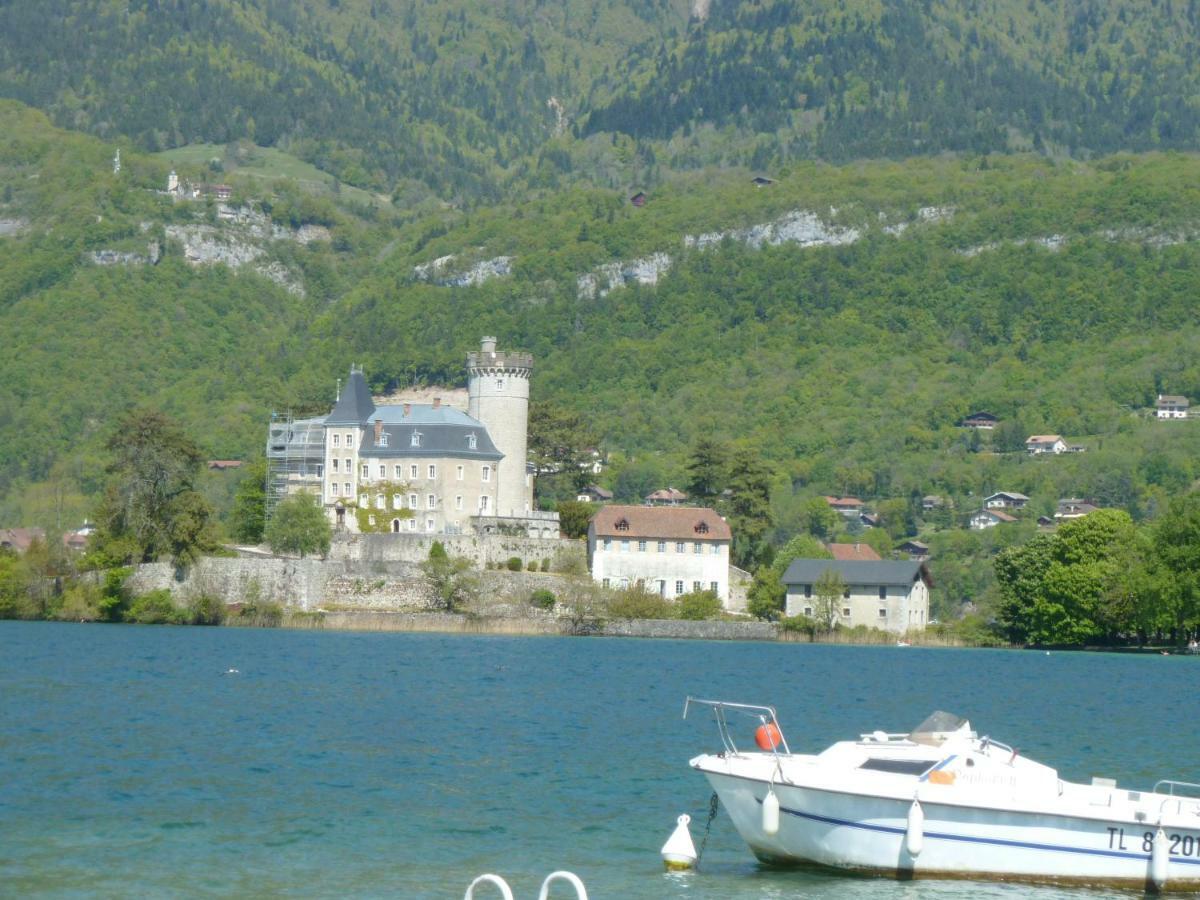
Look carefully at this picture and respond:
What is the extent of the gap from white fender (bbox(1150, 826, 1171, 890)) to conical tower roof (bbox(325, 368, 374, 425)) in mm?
82391

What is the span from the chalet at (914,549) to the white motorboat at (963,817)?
117m

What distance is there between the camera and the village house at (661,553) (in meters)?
106

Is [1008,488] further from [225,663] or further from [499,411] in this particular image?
[225,663]

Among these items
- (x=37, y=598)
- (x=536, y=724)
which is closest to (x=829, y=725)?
(x=536, y=724)

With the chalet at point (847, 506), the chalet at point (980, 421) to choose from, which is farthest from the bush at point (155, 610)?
the chalet at point (980, 421)

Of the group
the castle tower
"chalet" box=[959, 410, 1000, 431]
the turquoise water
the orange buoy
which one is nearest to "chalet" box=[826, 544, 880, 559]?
the castle tower

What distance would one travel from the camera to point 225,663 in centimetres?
6975

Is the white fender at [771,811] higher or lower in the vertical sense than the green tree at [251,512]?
lower

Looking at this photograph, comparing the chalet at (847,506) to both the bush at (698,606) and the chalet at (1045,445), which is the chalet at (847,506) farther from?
the bush at (698,606)

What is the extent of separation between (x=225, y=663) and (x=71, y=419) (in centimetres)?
13203

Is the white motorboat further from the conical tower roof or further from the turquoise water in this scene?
the conical tower roof

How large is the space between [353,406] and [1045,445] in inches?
3444

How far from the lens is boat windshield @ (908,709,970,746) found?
30.8 metres

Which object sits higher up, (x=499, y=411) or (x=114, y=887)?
(x=499, y=411)
